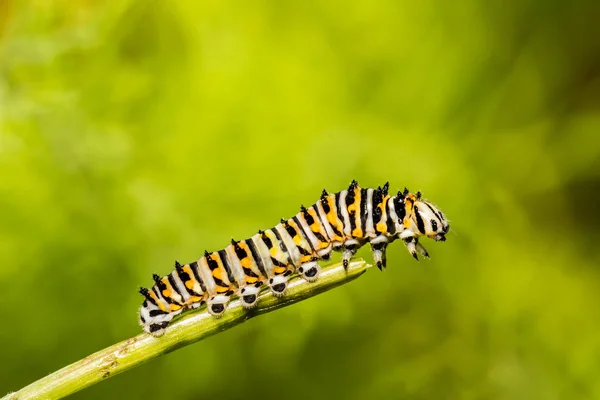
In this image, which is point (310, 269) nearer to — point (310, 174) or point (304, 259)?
point (304, 259)

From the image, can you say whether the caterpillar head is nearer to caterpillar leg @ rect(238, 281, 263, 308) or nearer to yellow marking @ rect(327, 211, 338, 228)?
yellow marking @ rect(327, 211, 338, 228)

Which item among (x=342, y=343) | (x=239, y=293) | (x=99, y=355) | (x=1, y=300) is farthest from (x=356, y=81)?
(x=99, y=355)

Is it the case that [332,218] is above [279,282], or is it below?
above

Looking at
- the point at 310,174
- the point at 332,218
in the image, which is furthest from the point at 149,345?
the point at 310,174

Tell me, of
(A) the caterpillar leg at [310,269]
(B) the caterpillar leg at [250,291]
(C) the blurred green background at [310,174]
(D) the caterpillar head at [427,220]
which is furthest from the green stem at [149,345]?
(C) the blurred green background at [310,174]

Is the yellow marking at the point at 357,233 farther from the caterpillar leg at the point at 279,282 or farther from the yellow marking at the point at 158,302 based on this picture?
the yellow marking at the point at 158,302

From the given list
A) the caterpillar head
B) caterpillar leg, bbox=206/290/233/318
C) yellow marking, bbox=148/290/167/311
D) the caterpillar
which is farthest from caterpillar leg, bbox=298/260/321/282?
yellow marking, bbox=148/290/167/311

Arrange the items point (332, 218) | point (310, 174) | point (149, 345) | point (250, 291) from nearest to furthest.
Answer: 1. point (149, 345)
2. point (250, 291)
3. point (332, 218)
4. point (310, 174)

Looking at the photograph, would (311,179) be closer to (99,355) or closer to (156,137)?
(156,137)
